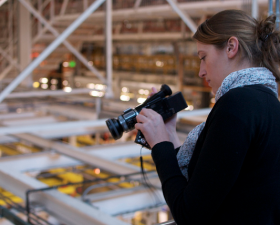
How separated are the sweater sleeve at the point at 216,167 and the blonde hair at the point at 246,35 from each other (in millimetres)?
162

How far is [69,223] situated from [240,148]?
1502mm

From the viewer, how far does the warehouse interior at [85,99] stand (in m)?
2.53

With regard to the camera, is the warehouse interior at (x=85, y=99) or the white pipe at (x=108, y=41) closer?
the warehouse interior at (x=85, y=99)

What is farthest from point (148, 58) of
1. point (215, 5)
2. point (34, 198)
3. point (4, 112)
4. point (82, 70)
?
point (34, 198)

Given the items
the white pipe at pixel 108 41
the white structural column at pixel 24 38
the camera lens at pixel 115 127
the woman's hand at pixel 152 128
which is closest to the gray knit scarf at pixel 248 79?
the woman's hand at pixel 152 128

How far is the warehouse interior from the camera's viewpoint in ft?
8.29

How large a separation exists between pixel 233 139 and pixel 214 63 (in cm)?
20

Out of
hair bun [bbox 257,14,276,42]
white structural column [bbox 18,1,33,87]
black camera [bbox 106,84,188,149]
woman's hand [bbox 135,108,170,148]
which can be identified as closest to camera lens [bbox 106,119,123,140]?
black camera [bbox 106,84,188,149]

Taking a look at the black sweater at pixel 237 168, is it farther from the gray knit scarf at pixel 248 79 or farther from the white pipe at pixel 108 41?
the white pipe at pixel 108 41

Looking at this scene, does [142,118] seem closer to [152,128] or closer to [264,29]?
[152,128]

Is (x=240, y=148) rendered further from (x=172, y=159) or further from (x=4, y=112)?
(x=4, y=112)

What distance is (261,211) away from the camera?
2.70 feet

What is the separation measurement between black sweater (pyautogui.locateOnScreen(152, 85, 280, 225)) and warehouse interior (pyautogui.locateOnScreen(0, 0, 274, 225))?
99 centimetres

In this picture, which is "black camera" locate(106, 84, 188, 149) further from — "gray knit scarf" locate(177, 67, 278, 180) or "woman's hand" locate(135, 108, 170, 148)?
"gray knit scarf" locate(177, 67, 278, 180)
